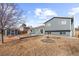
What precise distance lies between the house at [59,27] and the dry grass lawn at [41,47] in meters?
0.07

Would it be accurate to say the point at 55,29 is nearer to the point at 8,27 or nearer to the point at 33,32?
the point at 33,32

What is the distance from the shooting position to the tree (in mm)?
3231

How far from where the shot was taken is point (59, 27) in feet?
10.7

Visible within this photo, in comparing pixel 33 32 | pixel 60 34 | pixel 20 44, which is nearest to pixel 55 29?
pixel 60 34

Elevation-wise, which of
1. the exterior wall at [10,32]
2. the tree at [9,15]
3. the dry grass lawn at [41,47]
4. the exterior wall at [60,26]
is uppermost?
the tree at [9,15]

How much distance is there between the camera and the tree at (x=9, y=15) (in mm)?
3231

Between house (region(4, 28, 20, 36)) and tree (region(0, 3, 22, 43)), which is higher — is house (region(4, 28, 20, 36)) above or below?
below

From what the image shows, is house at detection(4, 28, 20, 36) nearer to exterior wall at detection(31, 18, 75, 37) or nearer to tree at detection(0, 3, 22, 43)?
tree at detection(0, 3, 22, 43)

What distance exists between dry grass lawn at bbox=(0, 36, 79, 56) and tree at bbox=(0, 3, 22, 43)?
0.69ft

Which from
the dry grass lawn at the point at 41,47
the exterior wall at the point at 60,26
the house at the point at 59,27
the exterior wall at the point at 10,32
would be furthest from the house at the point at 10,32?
A: the exterior wall at the point at 60,26

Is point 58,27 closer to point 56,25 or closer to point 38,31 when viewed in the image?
point 56,25

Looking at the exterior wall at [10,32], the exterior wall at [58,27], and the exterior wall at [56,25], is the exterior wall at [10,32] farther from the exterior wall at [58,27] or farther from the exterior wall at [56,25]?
the exterior wall at [56,25]

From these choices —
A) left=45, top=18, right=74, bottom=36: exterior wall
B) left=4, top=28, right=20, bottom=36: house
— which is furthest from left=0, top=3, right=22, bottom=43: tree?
left=45, top=18, right=74, bottom=36: exterior wall

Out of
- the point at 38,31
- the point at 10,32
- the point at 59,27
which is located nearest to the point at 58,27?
the point at 59,27
